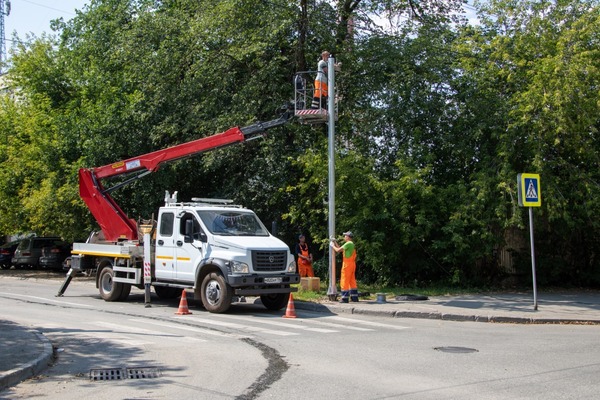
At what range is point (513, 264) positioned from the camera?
1973 centimetres

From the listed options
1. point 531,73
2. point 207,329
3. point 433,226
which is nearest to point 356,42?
point 531,73

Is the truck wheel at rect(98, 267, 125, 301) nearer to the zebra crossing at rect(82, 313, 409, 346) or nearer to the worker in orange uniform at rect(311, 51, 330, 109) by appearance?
the zebra crossing at rect(82, 313, 409, 346)

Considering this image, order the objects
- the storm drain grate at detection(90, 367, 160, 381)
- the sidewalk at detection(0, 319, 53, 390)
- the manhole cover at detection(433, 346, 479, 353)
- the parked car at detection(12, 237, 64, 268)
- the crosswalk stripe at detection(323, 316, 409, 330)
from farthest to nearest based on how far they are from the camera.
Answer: the parked car at detection(12, 237, 64, 268) < the crosswalk stripe at detection(323, 316, 409, 330) < the manhole cover at detection(433, 346, 479, 353) < the storm drain grate at detection(90, 367, 160, 381) < the sidewalk at detection(0, 319, 53, 390)

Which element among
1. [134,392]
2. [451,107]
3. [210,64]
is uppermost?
[210,64]

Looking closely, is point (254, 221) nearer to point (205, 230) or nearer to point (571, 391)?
point (205, 230)

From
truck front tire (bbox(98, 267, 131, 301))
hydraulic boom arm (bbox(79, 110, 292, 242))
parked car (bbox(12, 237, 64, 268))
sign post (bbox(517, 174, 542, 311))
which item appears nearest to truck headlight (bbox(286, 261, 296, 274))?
hydraulic boom arm (bbox(79, 110, 292, 242))

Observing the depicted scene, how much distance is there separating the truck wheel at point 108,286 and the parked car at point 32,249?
632 inches

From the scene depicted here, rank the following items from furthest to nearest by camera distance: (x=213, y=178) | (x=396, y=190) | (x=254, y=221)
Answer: (x=213, y=178) → (x=396, y=190) → (x=254, y=221)

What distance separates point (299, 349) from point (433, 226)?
8.88 m

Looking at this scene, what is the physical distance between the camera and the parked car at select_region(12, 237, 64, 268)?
32469mm

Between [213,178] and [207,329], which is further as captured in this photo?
[213,178]

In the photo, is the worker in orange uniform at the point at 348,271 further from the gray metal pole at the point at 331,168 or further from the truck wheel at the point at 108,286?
the truck wheel at the point at 108,286

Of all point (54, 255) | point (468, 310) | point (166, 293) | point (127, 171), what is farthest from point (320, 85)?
point (54, 255)

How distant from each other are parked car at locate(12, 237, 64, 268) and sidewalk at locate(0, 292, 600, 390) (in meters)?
21.2
